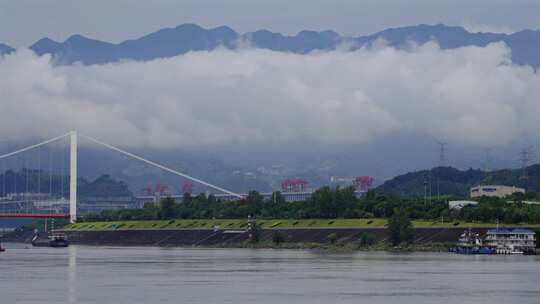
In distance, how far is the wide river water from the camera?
239ft

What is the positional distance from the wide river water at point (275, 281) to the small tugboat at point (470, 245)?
22.0 metres

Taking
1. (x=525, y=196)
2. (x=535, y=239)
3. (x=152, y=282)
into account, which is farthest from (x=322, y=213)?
(x=152, y=282)

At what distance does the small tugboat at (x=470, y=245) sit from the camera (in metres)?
142

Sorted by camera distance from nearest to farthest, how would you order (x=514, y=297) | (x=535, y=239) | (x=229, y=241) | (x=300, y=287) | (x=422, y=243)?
(x=514, y=297) < (x=300, y=287) < (x=535, y=239) < (x=422, y=243) < (x=229, y=241)

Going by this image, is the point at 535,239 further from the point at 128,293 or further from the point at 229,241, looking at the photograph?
the point at 128,293

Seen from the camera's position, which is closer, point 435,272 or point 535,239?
point 435,272

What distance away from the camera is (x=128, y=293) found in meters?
75.2

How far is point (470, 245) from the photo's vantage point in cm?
14600

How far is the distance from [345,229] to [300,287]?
3765 inches

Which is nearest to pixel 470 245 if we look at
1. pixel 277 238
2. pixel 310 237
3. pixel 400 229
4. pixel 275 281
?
pixel 400 229

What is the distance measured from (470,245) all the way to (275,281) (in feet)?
207

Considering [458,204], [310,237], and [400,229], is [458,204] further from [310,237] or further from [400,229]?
[400,229]

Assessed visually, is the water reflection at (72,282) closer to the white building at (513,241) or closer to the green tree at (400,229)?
the white building at (513,241)

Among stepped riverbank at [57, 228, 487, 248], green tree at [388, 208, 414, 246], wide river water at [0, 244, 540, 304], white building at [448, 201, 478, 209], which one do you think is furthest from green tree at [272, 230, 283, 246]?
wide river water at [0, 244, 540, 304]
